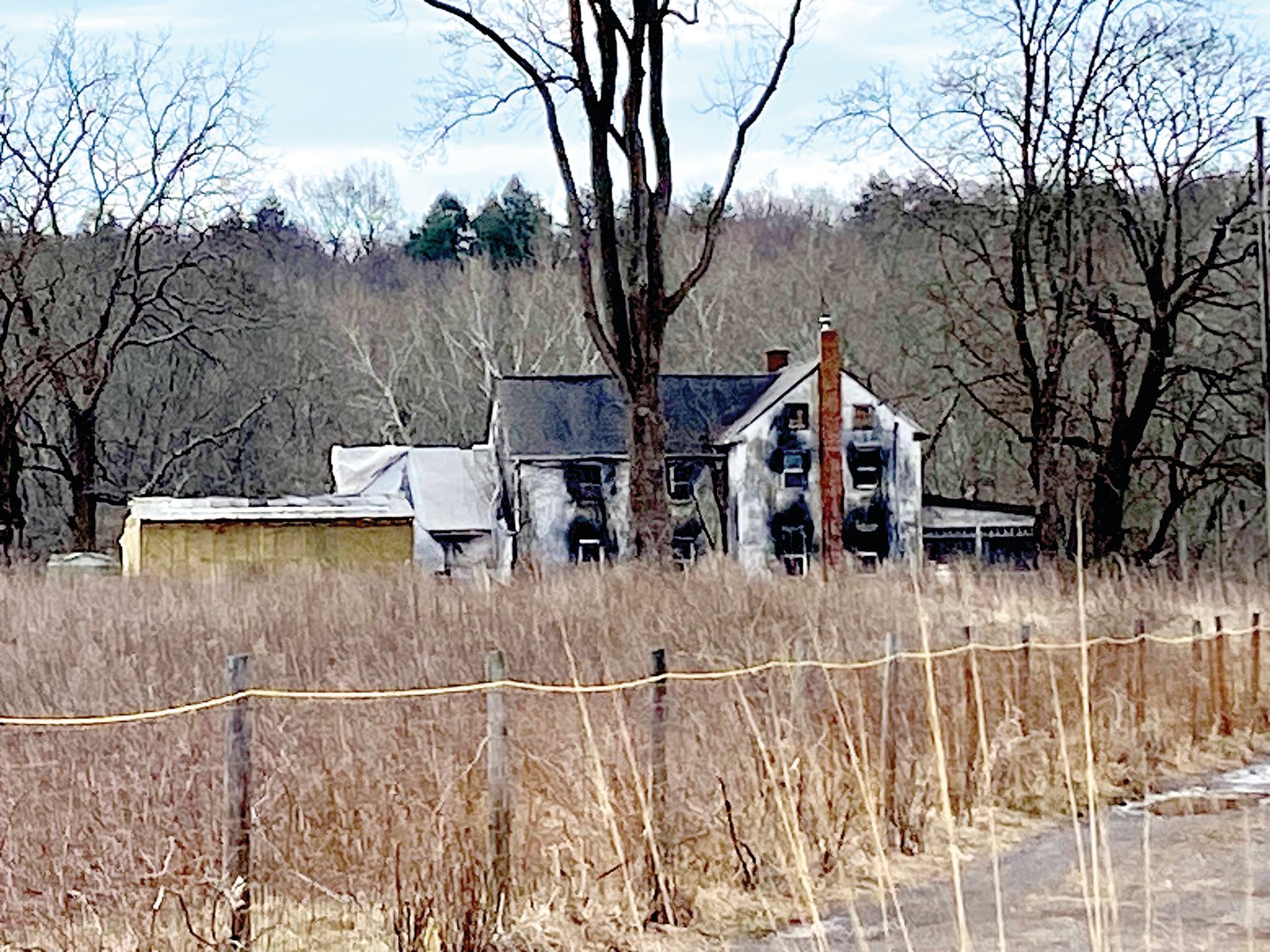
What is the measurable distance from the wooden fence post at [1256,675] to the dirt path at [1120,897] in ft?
13.1

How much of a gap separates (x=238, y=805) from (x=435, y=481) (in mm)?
39534

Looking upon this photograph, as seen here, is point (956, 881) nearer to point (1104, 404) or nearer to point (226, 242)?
point (226, 242)

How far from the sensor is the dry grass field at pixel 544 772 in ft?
25.1

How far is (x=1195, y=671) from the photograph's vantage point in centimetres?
1448

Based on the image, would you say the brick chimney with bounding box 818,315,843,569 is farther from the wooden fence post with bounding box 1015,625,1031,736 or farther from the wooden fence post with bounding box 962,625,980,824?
the wooden fence post with bounding box 962,625,980,824

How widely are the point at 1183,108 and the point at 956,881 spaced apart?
30.5 meters

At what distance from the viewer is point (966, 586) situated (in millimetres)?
19812

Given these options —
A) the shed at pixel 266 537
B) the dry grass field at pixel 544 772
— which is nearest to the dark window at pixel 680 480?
the shed at pixel 266 537

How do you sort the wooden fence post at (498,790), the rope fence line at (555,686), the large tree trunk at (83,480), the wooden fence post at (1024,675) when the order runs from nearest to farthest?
the rope fence line at (555,686)
the wooden fence post at (498,790)
the wooden fence post at (1024,675)
the large tree trunk at (83,480)

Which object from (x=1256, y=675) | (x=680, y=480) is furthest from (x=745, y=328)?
(x=1256, y=675)

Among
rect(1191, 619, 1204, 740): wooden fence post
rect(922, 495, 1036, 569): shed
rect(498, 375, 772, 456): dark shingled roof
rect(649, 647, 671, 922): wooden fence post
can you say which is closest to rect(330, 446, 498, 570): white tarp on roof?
rect(498, 375, 772, 456): dark shingled roof

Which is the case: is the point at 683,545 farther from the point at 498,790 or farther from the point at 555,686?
the point at 498,790

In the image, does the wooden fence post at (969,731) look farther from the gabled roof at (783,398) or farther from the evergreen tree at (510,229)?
the evergreen tree at (510,229)

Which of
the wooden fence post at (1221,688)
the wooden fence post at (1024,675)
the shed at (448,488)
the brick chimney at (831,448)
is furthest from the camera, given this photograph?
the shed at (448,488)
